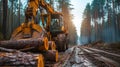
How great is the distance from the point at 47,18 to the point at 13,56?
12472 millimetres

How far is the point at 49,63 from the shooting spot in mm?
10484

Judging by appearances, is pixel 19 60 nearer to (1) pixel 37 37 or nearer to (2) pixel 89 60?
(1) pixel 37 37

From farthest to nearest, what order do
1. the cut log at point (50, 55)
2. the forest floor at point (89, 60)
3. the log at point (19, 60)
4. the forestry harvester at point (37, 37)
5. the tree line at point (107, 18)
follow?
the tree line at point (107, 18) → the cut log at point (50, 55) → the forest floor at point (89, 60) → the forestry harvester at point (37, 37) → the log at point (19, 60)

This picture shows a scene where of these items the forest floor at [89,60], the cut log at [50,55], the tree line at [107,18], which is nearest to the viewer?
the forest floor at [89,60]

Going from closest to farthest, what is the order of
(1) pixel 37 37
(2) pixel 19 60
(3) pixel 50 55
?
(2) pixel 19 60 → (3) pixel 50 55 → (1) pixel 37 37

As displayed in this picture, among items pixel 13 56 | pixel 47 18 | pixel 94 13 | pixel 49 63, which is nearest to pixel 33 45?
pixel 49 63

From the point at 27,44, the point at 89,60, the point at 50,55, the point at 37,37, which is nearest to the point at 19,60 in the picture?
the point at 27,44

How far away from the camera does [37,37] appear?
12250 millimetres

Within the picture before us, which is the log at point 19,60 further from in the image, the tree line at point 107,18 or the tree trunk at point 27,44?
the tree line at point 107,18

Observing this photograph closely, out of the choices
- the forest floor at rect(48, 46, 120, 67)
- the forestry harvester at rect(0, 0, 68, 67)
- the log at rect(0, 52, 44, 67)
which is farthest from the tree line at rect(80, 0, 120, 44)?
the log at rect(0, 52, 44, 67)

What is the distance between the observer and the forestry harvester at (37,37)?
9406 millimetres

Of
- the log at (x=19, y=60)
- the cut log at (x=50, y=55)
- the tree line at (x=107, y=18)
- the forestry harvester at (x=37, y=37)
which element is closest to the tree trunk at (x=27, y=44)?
the forestry harvester at (x=37, y=37)

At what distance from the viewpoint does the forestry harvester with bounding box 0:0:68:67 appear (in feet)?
30.9

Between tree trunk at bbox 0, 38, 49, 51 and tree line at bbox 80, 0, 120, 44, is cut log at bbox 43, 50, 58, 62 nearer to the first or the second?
tree trunk at bbox 0, 38, 49, 51
